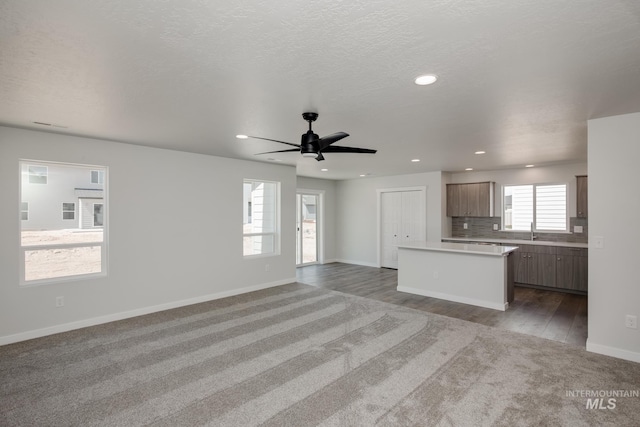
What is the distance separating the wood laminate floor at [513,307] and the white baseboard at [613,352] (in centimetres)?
16

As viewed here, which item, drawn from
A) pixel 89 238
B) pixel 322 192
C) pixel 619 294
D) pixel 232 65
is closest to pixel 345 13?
pixel 232 65

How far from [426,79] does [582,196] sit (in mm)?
5538

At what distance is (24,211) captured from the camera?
149 inches

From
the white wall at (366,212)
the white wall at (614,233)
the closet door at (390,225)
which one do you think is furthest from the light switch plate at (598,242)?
the closet door at (390,225)

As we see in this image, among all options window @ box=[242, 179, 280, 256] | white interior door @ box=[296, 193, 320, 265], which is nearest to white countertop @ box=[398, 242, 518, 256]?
window @ box=[242, 179, 280, 256]

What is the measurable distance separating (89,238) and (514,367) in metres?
5.22

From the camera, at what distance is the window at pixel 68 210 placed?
4.08 meters

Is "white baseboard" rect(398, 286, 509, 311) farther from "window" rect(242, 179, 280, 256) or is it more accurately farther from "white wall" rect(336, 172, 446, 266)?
"window" rect(242, 179, 280, 256)

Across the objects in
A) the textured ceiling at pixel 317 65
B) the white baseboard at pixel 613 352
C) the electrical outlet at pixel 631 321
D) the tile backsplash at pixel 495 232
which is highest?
the textured ceiling at pixel 317 65

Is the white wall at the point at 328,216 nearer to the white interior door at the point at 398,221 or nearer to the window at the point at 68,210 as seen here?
the white interior door at the point at 398,221

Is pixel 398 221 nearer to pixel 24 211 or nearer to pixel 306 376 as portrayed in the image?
pixel 306 376

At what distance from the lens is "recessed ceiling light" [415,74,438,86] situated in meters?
2.27

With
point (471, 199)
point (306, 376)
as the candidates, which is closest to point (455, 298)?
point (471, 199)

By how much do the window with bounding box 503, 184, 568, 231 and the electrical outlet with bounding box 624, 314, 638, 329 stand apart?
380 cm
